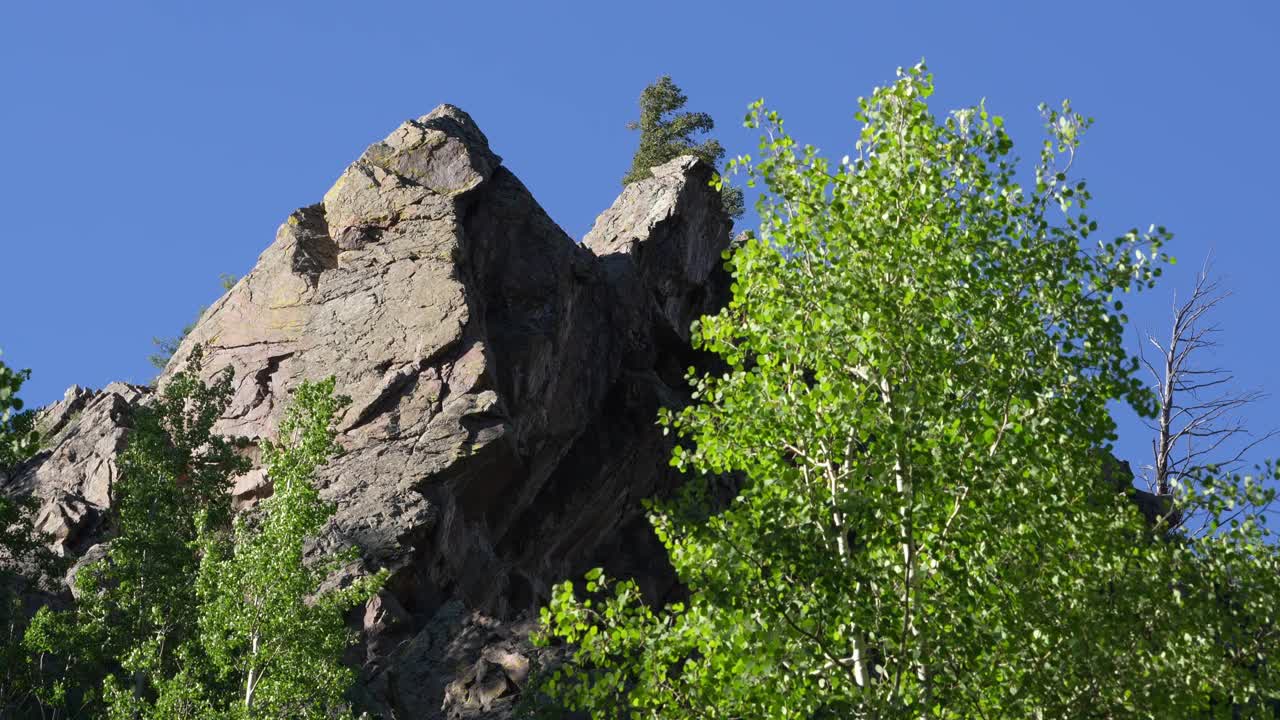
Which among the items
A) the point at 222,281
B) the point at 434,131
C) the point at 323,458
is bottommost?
A: the point at 323,458

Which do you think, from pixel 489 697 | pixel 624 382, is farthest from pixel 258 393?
pixel 489 697

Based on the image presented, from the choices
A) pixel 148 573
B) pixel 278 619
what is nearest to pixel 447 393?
pixel 148 573

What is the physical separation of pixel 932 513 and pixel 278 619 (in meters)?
13.2

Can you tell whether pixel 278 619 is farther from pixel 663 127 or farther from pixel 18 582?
pixel 663 127

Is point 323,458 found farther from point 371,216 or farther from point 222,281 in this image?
point 222,281

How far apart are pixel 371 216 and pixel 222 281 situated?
166 feet

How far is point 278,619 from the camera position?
25125mm

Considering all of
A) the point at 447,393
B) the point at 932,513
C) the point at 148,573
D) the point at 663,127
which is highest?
the point at 663,127

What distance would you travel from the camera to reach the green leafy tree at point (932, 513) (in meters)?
16.6

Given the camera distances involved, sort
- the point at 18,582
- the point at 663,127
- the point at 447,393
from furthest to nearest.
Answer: the point at 663,127, the point at 447,393, the point at 18,582

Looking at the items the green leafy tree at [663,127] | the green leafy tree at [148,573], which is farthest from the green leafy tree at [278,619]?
the green leafy tree at [663,127]

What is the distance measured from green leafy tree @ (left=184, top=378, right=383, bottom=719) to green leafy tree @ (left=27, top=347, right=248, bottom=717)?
4.15 feet

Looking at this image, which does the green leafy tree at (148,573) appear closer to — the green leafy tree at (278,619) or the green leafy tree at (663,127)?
the green leafy tree at (278,619)

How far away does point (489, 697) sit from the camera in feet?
98.3
